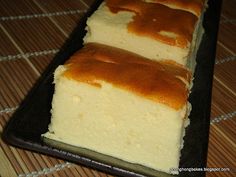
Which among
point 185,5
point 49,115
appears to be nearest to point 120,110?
point 49,115

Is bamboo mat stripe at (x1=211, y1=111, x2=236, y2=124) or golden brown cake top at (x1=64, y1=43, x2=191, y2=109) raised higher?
golden brown cake top at (x1=64, y1=43, x2=191, y2=109)

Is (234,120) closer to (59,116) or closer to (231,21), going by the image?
(59,116)

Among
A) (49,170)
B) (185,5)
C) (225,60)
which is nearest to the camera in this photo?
(49,170)

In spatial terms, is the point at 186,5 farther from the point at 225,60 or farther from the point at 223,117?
the point at 223,117

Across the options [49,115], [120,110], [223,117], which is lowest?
[223,117]

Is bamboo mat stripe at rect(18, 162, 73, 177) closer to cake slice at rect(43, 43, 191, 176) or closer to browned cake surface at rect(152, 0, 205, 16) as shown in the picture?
cake slice at rect(43, 43, 191, 176)

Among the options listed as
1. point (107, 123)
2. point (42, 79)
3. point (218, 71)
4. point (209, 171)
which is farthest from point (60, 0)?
point (209, 171)

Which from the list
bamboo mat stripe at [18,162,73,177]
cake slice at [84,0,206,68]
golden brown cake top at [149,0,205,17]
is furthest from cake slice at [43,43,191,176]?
golden brown cake top at [149,0,205,17]
